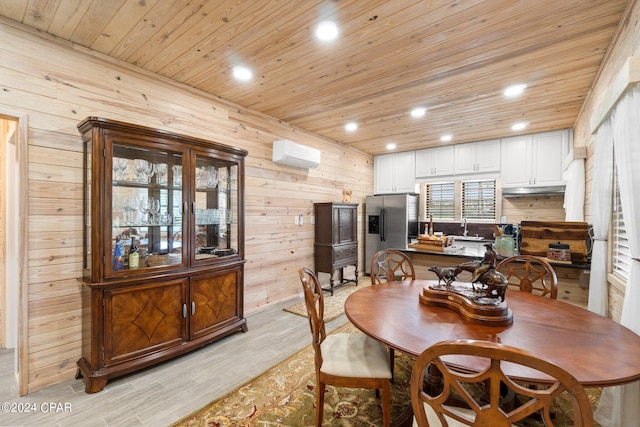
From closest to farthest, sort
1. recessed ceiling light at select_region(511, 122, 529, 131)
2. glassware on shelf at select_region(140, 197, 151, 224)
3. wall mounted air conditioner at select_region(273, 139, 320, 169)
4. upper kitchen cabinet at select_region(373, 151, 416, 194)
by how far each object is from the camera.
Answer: glassware on shelf at select_region(140, 197, 151, 224) < wall mounted air conditioner at select_region(273, 139, 320, 169) < recessed ceiling light at select_region(511, 122, 529, 131) < upper kitchen cabinet at select_region(373, 151, 416, 194)

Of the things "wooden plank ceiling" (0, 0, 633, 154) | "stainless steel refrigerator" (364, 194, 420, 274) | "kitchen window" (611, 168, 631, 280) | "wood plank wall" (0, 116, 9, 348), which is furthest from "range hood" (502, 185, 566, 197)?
"wood plank wall" (0, 116, 9, 348)

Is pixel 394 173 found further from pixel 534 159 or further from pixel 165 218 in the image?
pixel 165 218

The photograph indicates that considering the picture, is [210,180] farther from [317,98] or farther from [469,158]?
[469,158]

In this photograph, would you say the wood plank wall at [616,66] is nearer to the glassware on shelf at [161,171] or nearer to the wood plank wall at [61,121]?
the wood plank wall at [61,121]

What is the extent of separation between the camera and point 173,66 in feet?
8.61

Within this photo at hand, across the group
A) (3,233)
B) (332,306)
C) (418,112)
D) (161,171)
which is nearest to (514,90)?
(418,112)

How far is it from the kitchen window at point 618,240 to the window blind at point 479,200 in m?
2.77

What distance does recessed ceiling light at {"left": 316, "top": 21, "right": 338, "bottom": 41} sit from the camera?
2.01 m

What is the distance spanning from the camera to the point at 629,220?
5.73ft

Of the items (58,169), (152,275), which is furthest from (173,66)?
(152,275)

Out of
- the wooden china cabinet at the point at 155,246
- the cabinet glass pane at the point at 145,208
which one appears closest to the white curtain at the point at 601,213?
the wooden china cabinet at the point at 155,246

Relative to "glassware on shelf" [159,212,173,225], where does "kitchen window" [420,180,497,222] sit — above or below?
above

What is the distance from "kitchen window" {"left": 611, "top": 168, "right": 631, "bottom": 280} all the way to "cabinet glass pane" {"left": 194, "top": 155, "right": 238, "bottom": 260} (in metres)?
3.27

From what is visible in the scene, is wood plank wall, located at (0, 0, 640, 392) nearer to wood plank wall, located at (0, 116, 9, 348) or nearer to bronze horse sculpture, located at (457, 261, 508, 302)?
wood plank wall, located at (0, 116, 9, 348)
